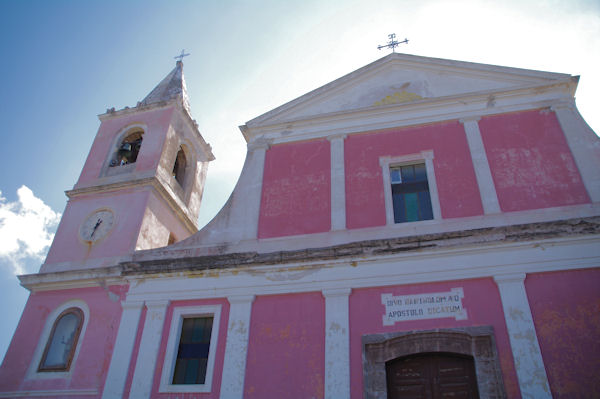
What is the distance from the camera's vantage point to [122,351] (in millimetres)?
9703

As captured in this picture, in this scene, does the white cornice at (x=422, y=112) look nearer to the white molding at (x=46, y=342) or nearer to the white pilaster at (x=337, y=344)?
the white pilaster at (x=337, y=344)

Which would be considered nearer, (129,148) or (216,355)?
(216,355)

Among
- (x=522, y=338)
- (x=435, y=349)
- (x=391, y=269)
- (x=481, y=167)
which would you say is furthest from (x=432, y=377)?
(x=481, y=167)

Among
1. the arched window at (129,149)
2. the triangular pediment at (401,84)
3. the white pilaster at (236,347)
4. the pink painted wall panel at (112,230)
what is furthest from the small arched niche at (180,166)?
the white pilaster at (236,347)

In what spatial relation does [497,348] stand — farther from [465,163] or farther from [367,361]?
[465,163]

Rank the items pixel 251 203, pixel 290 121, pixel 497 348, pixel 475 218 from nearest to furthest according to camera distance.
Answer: pixel 497 348 < pixel 475 218 < pixel 251 203 < pixel 290 121

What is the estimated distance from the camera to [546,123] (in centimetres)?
1059

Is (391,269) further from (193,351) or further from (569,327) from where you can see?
(193,351)

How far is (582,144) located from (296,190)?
5.83 metres

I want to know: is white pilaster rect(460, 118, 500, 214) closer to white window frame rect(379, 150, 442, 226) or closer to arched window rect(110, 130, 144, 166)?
white window frame rect(379, 150, 442, 226)

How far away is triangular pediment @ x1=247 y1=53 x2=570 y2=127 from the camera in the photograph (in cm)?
1141

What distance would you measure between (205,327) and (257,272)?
4.75 feet

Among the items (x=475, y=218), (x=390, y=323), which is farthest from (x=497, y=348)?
(x=475, y=218)

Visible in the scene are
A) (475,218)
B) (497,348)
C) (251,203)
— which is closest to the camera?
(497,348)
